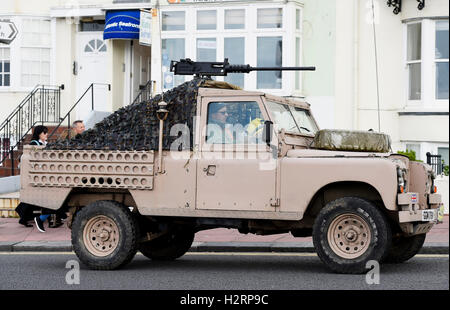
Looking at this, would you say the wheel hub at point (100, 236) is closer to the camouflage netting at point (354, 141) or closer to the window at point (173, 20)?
the camouflage netting at point (354, 141)

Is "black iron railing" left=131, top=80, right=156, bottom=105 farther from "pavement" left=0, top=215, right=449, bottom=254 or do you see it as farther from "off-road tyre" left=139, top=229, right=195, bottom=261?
"off-road tyre" left=139, top=229, right=195, bottom=261

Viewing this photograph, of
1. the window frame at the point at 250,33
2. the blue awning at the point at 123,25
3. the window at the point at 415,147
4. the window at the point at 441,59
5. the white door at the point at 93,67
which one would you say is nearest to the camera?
the window at the point at 441,59

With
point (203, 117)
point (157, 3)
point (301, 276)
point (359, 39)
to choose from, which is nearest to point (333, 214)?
point (301, 276)

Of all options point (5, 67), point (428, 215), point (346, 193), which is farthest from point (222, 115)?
point (5, 67)

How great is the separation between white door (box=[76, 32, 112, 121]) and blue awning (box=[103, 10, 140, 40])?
46.0 inches

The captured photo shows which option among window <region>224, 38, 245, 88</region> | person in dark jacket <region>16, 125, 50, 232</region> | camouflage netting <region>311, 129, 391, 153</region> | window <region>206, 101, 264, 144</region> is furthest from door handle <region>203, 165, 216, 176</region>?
window <region>224, 38, 245, 88</region>

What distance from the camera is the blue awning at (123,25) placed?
2239cm

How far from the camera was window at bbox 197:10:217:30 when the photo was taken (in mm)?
21469

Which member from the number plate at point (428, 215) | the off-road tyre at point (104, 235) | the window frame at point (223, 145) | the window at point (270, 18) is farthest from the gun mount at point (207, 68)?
the window at point (270, 18)

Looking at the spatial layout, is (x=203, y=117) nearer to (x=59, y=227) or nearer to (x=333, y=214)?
(x=333, y=214)

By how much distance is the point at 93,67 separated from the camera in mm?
23703

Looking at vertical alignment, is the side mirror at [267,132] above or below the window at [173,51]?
below

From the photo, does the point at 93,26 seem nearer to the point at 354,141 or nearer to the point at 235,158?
the point at 235,158

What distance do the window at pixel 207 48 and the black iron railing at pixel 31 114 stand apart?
4.15 m
